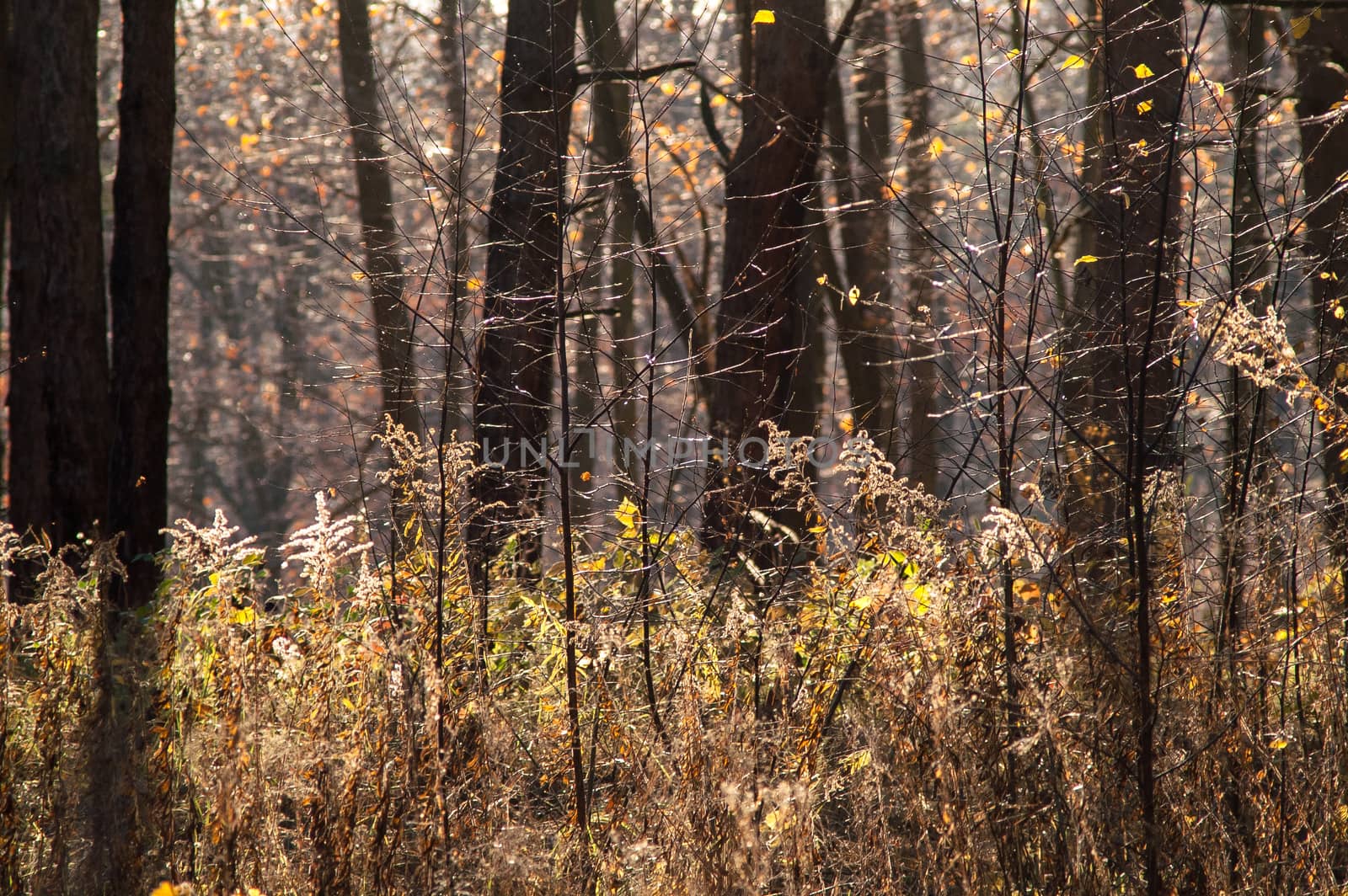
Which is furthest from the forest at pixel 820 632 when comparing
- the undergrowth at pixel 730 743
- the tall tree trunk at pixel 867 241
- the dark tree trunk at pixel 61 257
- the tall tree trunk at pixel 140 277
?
the tall tree trunk at pixel 867 241

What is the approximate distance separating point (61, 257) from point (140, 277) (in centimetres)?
53

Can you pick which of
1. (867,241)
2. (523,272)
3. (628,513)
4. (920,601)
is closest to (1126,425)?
(920,601)

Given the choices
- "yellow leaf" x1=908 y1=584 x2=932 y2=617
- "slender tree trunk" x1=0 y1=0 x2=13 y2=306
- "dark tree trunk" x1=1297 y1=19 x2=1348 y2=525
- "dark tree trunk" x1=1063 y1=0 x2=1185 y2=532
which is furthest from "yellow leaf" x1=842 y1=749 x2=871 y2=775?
→ "slender tree trunk" x1=0 y1=0 x2=13 y2=306

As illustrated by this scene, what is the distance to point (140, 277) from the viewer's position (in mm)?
7289

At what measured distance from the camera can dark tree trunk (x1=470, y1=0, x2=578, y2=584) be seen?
13.1ft

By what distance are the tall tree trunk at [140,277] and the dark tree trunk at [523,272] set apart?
2323 mm

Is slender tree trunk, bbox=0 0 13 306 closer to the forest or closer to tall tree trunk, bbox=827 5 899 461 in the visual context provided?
the forest

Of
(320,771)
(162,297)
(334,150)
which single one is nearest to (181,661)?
(320,771)

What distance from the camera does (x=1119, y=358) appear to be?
13.4 ft

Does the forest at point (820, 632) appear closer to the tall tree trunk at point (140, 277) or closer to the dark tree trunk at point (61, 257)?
the tall tree trunk at point (140, 277)

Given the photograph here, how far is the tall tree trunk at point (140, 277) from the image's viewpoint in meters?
7.20

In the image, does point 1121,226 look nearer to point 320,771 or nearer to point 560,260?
point 560,260

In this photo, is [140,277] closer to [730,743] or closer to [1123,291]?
[730,743]

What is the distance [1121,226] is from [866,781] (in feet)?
5.47
